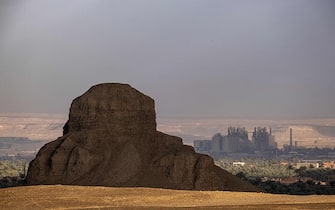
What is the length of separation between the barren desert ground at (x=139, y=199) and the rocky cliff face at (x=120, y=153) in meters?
18.1

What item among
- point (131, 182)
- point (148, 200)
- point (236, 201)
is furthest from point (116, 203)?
point (131, 182)

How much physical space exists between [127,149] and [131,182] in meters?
3.67

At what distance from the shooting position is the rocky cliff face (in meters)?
58.0

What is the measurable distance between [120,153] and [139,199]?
927 inches

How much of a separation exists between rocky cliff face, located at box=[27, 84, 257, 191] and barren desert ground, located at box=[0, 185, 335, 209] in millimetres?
18056

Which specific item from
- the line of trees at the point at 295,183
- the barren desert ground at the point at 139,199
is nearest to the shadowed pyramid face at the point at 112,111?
the line of trees at the point at 295,183

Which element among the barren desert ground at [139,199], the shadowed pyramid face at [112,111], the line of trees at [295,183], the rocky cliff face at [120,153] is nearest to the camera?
the barren desert ground at [139,199]

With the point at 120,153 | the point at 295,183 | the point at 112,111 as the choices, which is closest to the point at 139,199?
the point at 120,153

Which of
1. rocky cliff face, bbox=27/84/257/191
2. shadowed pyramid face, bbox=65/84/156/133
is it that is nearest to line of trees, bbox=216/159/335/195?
rocky cliff face, bbox=27/84/257/191

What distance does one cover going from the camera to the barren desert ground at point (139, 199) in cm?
3275

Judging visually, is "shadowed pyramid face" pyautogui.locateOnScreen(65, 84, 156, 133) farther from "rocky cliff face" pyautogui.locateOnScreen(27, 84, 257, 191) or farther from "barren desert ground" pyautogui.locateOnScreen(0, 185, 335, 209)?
"barren desert ground" pyautogui.locateOnScreen(0, 185, 335, 209)

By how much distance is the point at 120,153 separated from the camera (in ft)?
196

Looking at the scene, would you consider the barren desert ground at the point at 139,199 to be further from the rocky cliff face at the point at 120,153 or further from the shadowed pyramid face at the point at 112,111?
the shadowed pyramid face at the point at 112,111

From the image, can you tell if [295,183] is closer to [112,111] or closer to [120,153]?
[112,111]
